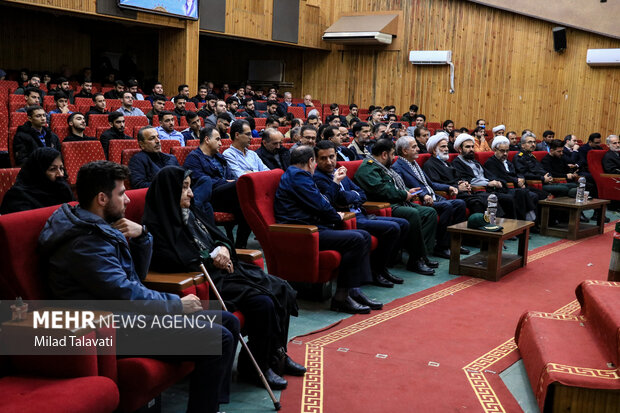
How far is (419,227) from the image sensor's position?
4.68m

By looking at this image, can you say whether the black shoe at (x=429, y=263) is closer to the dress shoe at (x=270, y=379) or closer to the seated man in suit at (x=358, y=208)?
the seated man in suit at (x=358, y=208)

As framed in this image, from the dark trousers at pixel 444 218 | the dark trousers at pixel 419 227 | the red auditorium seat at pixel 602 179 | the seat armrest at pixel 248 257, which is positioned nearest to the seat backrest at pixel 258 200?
the seat armrest at pixel 248 257

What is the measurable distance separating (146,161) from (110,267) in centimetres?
279

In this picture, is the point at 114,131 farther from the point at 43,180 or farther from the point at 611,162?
the point at 611,162

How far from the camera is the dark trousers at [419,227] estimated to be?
15.4 ft

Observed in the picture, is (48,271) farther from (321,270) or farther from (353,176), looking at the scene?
(353,176)

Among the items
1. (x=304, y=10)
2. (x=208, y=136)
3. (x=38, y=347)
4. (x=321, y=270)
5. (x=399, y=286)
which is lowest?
(x=399, y=286)

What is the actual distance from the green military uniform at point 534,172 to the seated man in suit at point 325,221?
380 cm

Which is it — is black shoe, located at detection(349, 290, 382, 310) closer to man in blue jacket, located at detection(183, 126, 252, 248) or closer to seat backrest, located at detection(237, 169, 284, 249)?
seat backrest, located at detection(237, 169, 284, 249)

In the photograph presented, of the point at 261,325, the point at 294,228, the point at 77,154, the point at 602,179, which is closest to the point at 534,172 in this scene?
A: the point at 602,179

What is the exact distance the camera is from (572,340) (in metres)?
2.78

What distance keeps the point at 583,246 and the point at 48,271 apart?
207 inches

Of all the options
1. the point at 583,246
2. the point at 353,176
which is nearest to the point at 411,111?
the point at 583,246

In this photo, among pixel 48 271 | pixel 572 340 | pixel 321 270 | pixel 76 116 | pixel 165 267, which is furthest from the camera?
pixel 76 116
